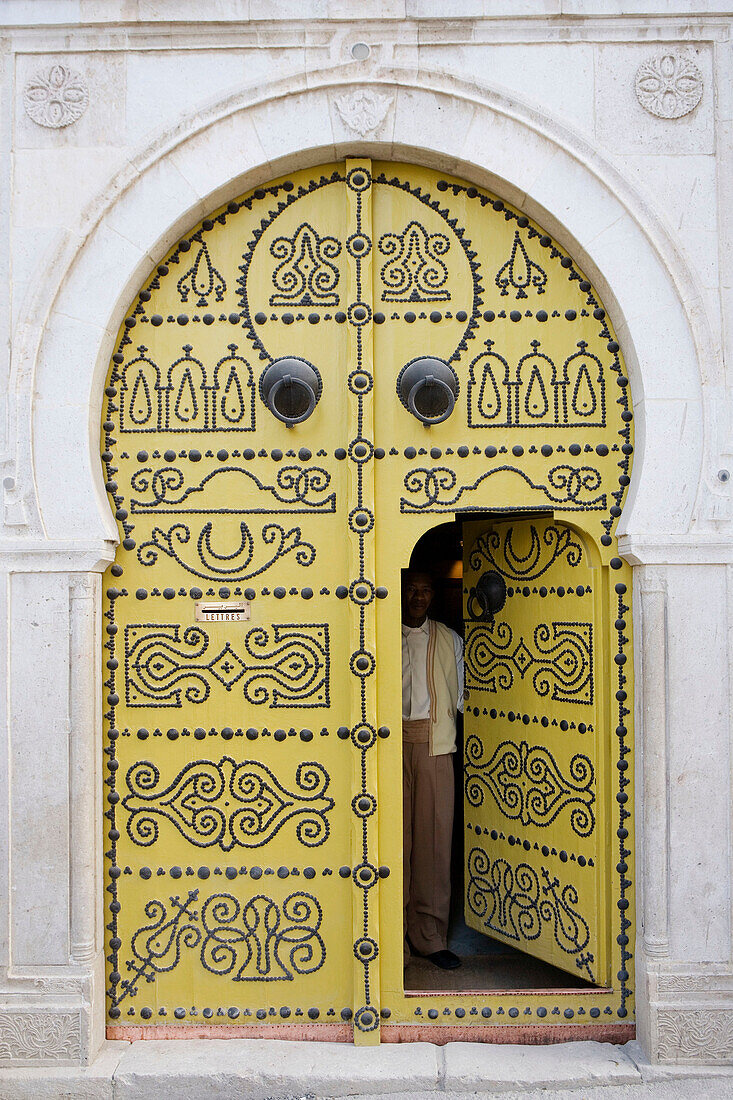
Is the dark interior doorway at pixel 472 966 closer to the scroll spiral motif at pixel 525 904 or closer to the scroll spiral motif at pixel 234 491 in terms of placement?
A: the scroll spiral motif at pixel 525 904

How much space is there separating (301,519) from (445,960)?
7.54 feet

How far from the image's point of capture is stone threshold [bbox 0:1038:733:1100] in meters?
3.25

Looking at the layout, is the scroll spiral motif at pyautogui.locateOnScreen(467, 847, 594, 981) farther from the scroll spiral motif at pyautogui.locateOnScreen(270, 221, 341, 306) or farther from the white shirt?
the scroll spiral motif at pyautogui.locateOnScreen(270, 221, 341, 306)

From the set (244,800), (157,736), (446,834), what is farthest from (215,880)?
(446,834)

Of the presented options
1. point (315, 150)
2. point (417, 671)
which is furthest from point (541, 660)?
point (315, 150)

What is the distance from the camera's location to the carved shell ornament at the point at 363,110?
138 inches

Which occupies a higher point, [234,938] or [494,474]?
[494,474]

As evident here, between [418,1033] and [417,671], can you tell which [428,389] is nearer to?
[417,671]

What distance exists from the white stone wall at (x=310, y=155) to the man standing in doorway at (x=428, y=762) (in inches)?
47.5

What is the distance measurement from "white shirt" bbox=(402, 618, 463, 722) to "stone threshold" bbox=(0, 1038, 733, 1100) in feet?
5.20

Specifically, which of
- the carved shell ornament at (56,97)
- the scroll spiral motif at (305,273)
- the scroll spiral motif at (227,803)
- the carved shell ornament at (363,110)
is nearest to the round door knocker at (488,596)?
the scroll spiral motif at (227,803)

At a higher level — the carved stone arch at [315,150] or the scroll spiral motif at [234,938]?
the carved stone arch at [315,150]

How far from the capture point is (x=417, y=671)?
4.49m

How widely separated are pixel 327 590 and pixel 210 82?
2.11 metres
